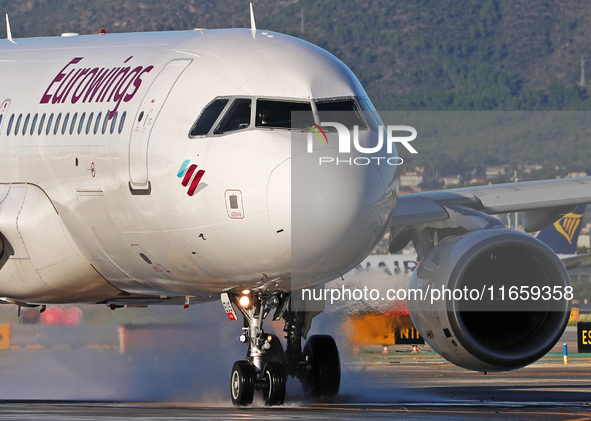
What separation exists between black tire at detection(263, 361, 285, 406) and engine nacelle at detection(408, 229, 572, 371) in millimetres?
2445

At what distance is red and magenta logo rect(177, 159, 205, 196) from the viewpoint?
48.1ft

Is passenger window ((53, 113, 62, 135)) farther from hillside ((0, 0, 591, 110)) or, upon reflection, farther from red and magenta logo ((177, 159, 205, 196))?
hillside ((0, 0, 591, 110))

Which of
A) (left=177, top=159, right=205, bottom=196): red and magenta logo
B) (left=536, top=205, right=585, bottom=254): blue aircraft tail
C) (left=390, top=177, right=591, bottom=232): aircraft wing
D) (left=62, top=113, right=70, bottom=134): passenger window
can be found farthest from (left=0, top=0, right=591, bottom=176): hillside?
(left=177, top=159, right=205, bottom=196): red and magenta logo

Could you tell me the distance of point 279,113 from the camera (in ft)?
48.3

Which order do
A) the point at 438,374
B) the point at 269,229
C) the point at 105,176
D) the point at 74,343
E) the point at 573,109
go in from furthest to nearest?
the point at 573,109
the point at 438,374
the point at 74,343
the point at 105,176
the point at 269,229

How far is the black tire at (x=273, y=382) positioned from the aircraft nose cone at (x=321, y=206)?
244cm

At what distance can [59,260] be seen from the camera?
17203mm

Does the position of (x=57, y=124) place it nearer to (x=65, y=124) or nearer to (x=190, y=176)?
(x=65, y=124)

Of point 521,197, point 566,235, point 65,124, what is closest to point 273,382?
point 65,124

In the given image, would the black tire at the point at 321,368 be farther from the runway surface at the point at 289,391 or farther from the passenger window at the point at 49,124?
the passenger window at the point at 49,124

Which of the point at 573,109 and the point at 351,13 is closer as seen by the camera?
the point at 573,109

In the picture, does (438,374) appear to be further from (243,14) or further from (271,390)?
(243,14)

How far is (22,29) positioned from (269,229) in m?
152

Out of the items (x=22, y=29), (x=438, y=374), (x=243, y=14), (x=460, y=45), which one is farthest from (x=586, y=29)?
(x=438, y=374)
